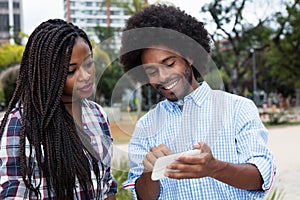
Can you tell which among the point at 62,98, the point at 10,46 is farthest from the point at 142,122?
the point at 10,46

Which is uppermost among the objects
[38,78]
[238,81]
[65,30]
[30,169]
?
[65,30]

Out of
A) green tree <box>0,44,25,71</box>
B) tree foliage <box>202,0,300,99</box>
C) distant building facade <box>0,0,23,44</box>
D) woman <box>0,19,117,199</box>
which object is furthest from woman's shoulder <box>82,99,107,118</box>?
distant building facade <box>0,0,23,44</box>

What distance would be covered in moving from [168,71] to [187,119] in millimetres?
216

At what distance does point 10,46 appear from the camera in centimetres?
3306

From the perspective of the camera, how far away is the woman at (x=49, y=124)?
4.83 feet

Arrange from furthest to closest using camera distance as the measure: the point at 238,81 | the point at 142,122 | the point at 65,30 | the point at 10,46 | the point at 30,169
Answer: the point at 10,46, the point at 238,81, the point at 142,122, the point at 65,30, the point at 30,169

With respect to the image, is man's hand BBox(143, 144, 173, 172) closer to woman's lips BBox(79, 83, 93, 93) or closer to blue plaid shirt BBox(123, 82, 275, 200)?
blue plaid shirt BBox(123, 82, 275, 200)

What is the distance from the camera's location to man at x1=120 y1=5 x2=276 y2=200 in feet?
4.99

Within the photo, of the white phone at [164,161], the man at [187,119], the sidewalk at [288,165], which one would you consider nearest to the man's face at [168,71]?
the man at [187,119]

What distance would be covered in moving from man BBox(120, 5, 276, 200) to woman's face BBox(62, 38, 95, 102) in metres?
0.18

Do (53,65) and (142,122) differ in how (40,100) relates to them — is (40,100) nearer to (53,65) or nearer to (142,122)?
(53,65)

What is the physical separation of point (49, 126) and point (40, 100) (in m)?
0.08

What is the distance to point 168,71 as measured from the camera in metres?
1.52

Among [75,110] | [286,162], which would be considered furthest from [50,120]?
[286,162]
